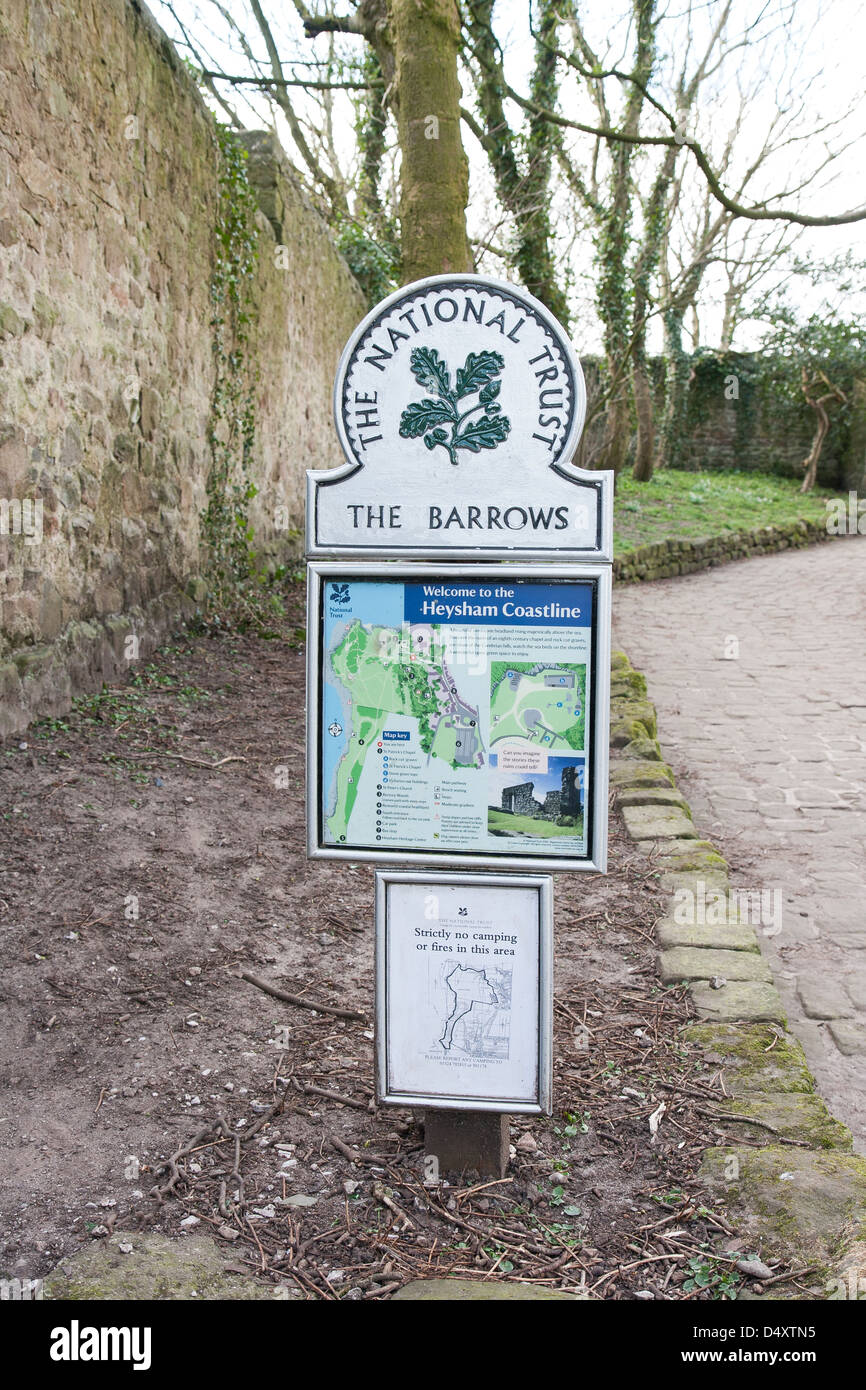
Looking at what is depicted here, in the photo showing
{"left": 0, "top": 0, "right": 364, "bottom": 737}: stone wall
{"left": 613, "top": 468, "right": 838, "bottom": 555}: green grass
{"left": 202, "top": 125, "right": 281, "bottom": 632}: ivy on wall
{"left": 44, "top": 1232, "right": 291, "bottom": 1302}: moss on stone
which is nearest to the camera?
{"left": 44, "top": 1232, "right": 291, "bottom": 1302}: moss on stone

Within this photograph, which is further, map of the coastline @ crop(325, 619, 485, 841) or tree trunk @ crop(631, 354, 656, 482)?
tree trunk @ crop(631, 354, 656, 482)

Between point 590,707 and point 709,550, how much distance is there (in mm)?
14820

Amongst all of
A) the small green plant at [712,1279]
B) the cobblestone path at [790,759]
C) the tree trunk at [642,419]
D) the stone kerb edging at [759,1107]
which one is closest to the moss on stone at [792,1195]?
the stone kerb edging at [759,1107]

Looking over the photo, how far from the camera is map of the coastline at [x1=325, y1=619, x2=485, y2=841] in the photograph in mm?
2355

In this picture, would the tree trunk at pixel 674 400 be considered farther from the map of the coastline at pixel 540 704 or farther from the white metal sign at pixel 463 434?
the map of the coastline at pixel 540 704

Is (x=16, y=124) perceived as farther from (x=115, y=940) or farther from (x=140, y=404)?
(x=115, y=940)

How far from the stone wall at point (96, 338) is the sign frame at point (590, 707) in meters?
2.57

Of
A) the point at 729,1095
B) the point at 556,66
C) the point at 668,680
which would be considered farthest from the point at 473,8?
the point at 729,1095

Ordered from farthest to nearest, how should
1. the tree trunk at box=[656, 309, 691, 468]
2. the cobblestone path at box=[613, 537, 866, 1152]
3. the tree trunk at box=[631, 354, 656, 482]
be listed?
the tree trunk at box=[656, 309, 691, 468] → the tree trunk at box=[631, 354, 656, 482] → the cobblestone path at box=[613, 537, 866, 1152]

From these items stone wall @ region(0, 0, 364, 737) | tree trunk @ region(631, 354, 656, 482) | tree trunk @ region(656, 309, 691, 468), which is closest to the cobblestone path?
stone wall @ region(0, 0, 364, 737)

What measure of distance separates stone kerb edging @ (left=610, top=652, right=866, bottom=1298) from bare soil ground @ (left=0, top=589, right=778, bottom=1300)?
8 cm

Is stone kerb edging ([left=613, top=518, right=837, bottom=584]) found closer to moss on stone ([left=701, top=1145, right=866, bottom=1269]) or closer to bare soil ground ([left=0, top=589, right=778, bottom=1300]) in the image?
bare soil ground ([left=0, top=589, right=778, bottom=1300])

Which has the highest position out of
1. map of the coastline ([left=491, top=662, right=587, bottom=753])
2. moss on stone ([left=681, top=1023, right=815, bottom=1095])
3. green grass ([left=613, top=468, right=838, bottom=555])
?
green grass ([left=613, top=468, right=838, bottom=555])

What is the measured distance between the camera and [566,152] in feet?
51.3
